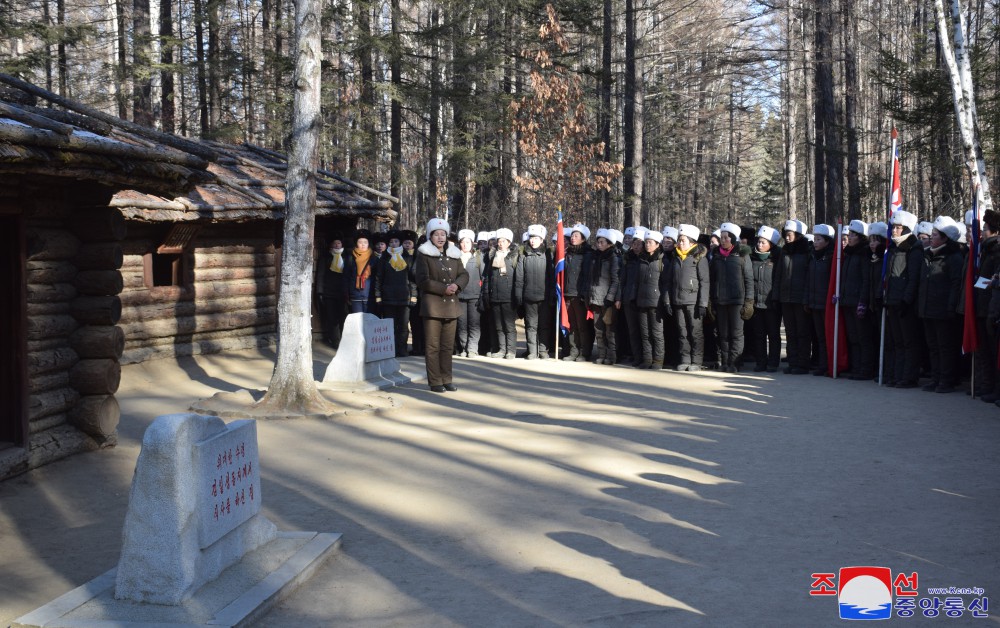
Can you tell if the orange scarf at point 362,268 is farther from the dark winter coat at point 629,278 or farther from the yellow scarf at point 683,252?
the yellow scarf at point 683,252

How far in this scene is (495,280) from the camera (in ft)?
61.5

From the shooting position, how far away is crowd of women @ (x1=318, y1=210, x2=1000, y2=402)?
1381 cm

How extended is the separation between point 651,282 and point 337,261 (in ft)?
19.5

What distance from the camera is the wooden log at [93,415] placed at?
9859 millimetres

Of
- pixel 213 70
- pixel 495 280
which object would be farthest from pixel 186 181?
pixel 213 70

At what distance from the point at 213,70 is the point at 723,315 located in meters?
15.7

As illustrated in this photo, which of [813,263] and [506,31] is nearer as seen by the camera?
[813,263]

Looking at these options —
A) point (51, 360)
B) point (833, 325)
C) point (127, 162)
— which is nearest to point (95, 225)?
Answer: point (51, 360)

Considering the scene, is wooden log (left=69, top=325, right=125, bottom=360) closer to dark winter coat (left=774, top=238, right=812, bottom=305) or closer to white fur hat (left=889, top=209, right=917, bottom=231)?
dark winter coat (left=774, top=238, right=812, bottom=305)

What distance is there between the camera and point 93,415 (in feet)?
32.3

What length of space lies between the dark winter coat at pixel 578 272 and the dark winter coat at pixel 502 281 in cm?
100


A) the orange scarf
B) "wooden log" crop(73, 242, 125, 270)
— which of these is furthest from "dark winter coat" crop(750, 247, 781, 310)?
"wooden log" crop(73, 242, 125, 270)

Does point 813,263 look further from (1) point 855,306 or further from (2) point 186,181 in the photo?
(2) point 186,181

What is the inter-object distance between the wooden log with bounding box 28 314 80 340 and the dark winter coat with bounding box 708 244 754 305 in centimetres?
1008
